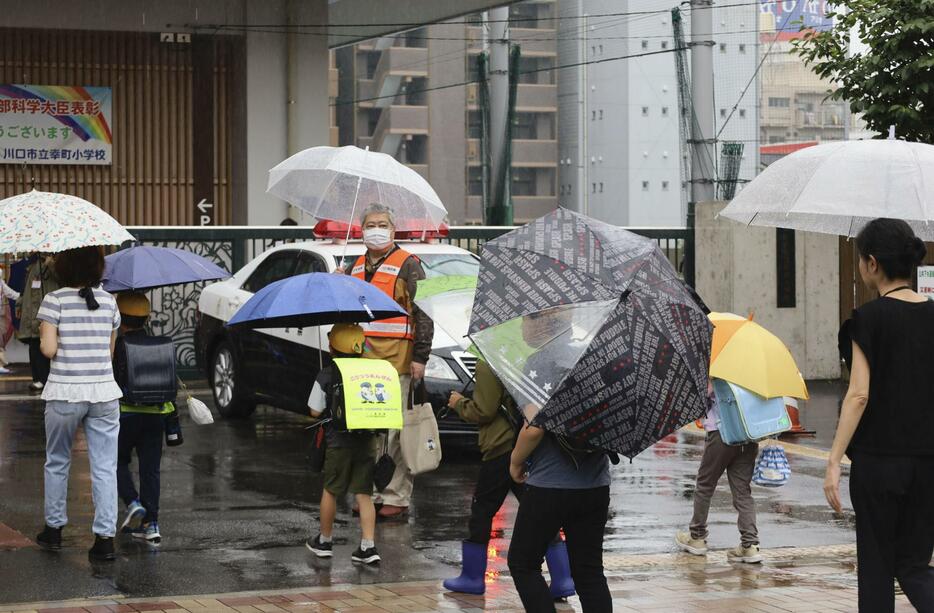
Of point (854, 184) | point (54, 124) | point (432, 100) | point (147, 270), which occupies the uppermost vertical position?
point (432, 100)

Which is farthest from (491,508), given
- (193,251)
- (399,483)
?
(193,251)

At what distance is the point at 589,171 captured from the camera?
80750 millimetres

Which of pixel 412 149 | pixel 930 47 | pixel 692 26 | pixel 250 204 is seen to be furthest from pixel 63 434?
pixel 412 149

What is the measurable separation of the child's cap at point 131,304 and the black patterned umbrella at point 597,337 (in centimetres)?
385

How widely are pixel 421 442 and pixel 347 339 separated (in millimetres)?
802

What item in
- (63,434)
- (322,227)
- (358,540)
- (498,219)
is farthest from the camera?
(498,219)

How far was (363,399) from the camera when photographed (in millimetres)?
8164

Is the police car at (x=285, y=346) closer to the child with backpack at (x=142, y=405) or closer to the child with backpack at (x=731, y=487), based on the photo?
the child with backpack at (x=142, y=405)

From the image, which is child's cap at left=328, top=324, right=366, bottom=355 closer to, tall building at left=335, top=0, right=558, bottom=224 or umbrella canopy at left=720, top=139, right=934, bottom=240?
umbrella canopy at left=720, top=139, right=934, bottom=240

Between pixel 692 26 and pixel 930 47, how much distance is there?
11296 mm

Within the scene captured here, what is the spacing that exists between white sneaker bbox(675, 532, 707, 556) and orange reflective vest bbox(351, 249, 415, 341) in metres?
2.17

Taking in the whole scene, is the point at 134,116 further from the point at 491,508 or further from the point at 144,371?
the point at 491,508

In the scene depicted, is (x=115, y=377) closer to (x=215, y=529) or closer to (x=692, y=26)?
(x=215, y=529)

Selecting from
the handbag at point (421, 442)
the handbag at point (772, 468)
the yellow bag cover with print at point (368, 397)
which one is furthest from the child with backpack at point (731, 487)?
the yellow bag cover with print at point (368, 397)
